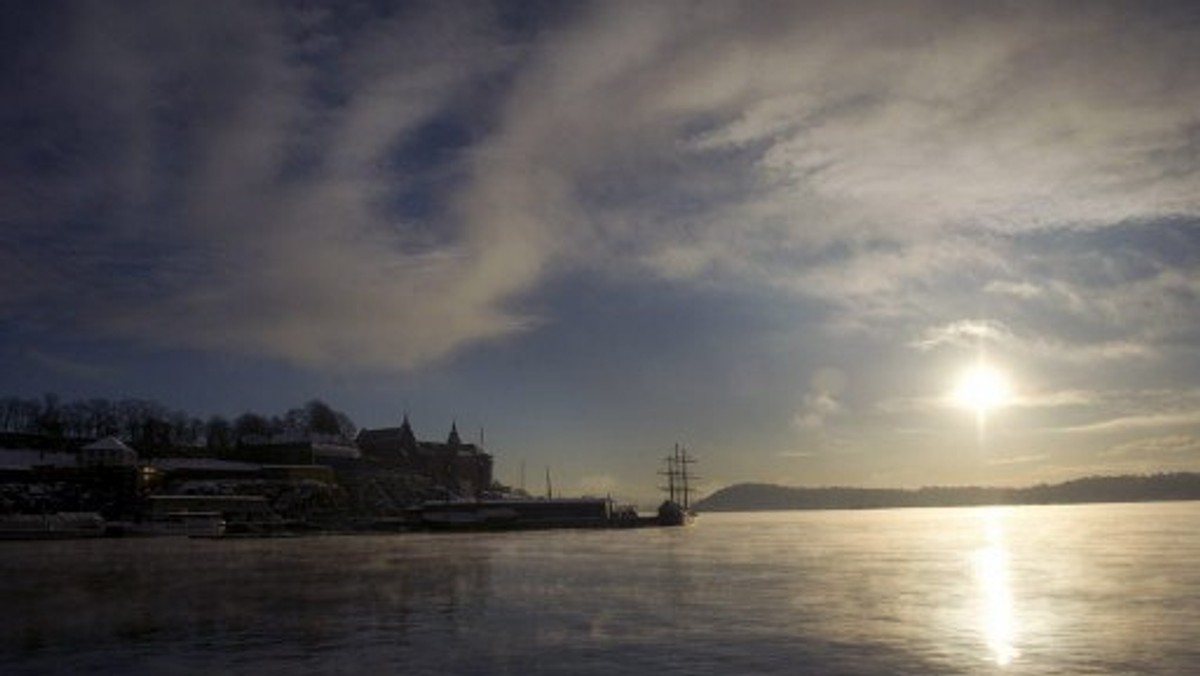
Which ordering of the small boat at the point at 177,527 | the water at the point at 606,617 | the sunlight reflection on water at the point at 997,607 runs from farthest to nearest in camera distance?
1. the small boat at the point at 177,527
2. the sunlight reflection on water at the point at 997,607
3. the water at the point at 606,617

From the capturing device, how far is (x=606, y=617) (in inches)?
1914

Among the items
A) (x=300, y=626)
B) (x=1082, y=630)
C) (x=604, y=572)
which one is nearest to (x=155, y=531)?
(x=604, y=572)

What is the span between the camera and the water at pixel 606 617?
1405 inches

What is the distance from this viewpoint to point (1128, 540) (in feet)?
434

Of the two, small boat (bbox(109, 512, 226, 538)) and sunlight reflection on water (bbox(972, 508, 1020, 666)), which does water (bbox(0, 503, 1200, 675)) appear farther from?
small boat (bbox(109, 512, 226, 538))

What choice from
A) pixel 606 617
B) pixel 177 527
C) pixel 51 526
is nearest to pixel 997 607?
pixel 606 617

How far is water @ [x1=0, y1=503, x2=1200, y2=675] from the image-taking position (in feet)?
117

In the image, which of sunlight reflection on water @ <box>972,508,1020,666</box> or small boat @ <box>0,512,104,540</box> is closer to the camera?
sunlight reflection on water @ <box>972,508,1020,666</box>

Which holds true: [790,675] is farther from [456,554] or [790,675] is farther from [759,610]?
[456,554]

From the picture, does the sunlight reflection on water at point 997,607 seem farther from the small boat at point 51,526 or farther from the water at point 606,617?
the small boat at point 51,526

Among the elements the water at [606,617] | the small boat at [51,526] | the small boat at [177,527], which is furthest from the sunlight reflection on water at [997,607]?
the small boat at [51,526]

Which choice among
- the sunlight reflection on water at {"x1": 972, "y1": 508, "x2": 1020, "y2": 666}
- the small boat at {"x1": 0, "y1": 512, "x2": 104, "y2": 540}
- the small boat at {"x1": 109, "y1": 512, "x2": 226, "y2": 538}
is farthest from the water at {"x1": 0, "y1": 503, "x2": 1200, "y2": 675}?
the small boat at {"x1": 109, "y1": 512, "x2": 226, "y2": 538}

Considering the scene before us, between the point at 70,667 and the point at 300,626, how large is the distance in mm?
11635

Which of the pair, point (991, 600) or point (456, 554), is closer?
point (991, 600)
